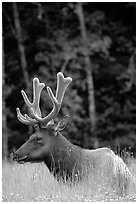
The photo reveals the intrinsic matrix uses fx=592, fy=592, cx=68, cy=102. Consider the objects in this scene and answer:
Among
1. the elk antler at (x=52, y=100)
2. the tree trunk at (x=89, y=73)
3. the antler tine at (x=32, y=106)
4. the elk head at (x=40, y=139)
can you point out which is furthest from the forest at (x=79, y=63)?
the elk head at (x=40, y=139)

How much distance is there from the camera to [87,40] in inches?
593

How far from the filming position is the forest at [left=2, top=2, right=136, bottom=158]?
49.4 feet

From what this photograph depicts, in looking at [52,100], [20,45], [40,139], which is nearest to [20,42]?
[20,45]

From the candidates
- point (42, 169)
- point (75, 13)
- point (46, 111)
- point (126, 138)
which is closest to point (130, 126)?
point (126, 138)

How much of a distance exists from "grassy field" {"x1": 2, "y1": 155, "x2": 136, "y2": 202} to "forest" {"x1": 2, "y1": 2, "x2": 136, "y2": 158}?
333 inches

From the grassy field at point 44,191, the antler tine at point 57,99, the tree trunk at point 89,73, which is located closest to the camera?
the grassy field at point 44,191

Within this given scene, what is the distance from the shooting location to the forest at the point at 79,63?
15055 mm

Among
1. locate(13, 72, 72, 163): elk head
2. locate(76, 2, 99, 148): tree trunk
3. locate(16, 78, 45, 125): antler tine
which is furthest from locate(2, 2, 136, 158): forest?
locate(13, 72, 72, 163): elk head

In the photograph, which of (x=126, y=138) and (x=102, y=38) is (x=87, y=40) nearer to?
(x=102, y=38)

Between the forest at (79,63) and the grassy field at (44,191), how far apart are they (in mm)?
8455

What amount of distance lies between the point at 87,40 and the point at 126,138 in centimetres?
271

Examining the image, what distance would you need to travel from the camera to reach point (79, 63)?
15.5 m

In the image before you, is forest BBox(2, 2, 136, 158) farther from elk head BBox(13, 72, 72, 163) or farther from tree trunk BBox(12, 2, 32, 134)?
elk head BBox(13, 72, 72, 163)

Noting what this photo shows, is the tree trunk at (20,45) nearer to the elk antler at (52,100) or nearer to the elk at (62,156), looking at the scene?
the elk antler at (52,100)
